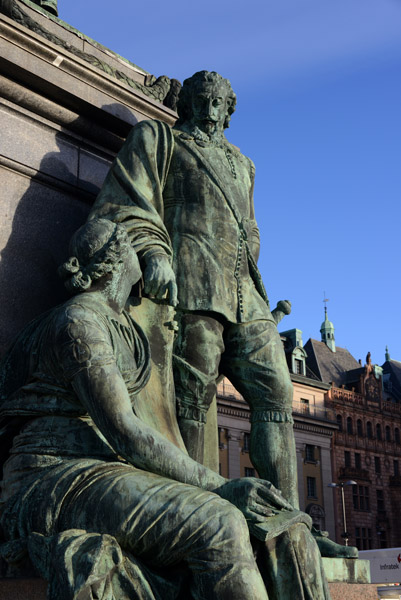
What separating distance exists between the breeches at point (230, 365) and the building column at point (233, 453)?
3716cm

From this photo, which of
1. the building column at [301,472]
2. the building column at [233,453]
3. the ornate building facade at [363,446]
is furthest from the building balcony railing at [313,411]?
the building column at [233,453]

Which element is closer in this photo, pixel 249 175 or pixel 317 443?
pixel 249 175

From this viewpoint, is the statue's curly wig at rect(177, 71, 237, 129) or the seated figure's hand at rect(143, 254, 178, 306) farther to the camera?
the statue's curly wig at rect(177, 71, 237, 129)

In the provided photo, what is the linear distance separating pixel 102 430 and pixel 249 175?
8.15 ft

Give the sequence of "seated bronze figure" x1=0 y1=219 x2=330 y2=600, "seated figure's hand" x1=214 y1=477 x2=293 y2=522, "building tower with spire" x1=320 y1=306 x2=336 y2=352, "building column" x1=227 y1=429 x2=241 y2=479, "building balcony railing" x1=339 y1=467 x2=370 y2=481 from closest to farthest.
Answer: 1. "seated bronze figure" x1=0 y1=219 x2=330 y2=600
2. "seated figure's hand" x1=214 y1=477 x2=293 y2=522
3. "building column" x1=227 y1=429 x2=241 y2=479
4. "building balcony railing" x1=339 y1=467 x2=370 y2=481
5. "building tower with spire" x1=320 y1=306 x2=336 y2=352

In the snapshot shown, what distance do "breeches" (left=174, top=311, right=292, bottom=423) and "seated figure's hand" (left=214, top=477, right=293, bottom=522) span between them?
1.23 metres

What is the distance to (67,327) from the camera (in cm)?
359

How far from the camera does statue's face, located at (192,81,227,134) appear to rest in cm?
513

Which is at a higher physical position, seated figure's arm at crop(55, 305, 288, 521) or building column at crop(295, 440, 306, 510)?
building column at crop(295, 440, 306, 510)

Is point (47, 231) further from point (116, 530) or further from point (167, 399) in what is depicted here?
point (116, 530)

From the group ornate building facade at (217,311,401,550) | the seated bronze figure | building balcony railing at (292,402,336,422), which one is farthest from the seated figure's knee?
building balcony railing at (292,402,336,422)

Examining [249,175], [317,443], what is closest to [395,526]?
[317,443]

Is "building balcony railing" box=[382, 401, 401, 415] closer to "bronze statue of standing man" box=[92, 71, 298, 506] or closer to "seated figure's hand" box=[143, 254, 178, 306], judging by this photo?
"bronze statue of standing man" box=[92, 71, 298, 506]

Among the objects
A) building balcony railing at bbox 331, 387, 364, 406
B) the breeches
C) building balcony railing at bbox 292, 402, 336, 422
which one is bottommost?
the breeches
